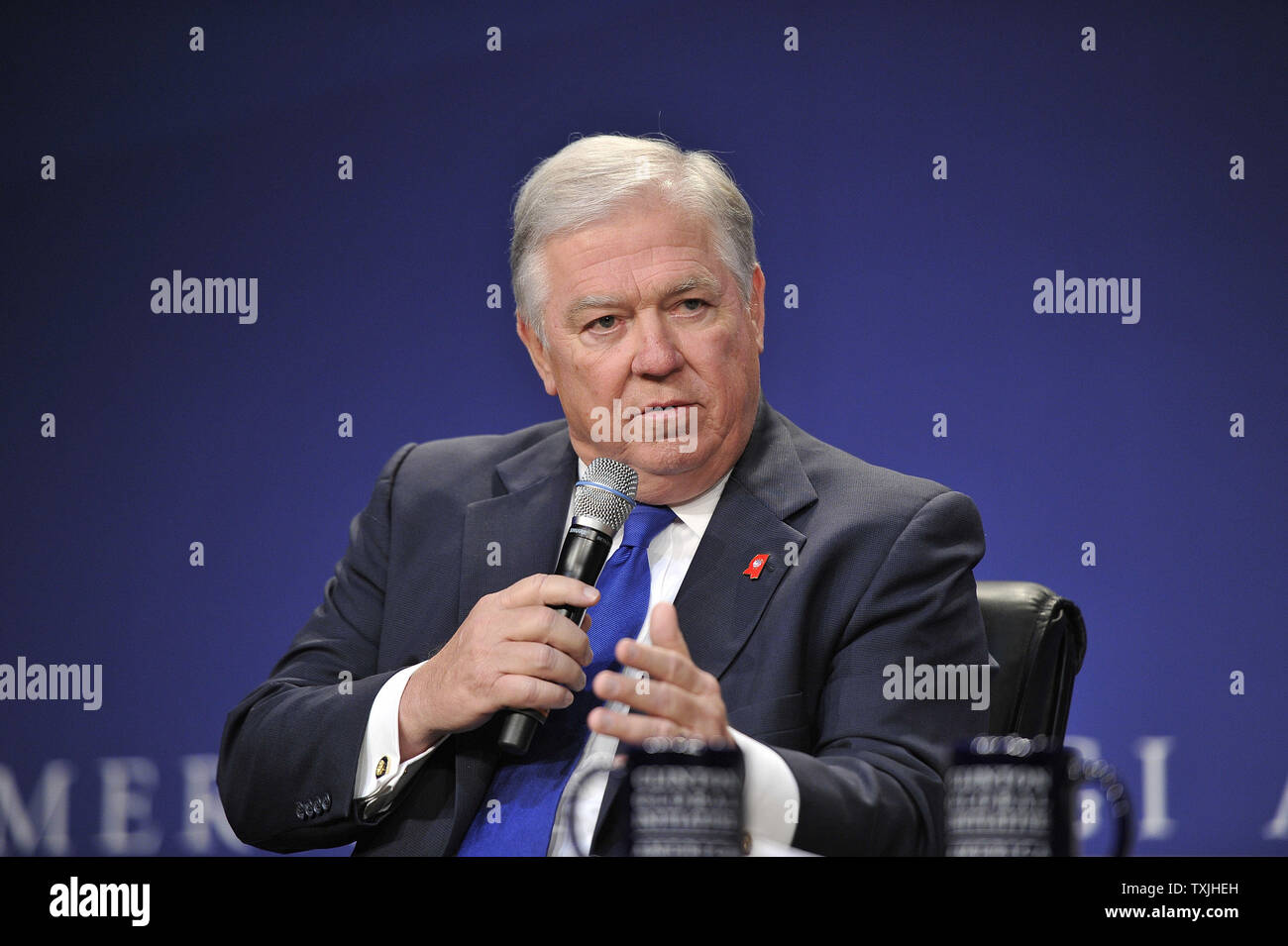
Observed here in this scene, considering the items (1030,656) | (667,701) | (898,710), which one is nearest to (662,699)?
(667,701)

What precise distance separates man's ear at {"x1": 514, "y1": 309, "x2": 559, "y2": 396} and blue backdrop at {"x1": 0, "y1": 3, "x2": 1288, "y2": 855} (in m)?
0.52

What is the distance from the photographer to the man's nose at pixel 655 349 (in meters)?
2.22

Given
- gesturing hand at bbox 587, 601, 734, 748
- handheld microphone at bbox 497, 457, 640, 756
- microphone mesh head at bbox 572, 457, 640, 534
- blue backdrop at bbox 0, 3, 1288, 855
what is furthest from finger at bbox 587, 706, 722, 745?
blue backdrop at bbox 0, 3, 1288, 855

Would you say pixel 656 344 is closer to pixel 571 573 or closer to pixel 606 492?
pixel 606 492

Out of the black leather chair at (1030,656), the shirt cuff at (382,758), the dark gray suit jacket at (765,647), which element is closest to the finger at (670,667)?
the dark gray suit jacket at (765,647)

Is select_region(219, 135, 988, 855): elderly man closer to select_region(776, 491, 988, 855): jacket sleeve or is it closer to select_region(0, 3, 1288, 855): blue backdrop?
select_region(776, 491, 988, 855): jacket sleeve

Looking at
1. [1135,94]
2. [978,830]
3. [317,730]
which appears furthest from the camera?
[1135,94]

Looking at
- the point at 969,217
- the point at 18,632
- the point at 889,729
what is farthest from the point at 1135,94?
the point at 18,632

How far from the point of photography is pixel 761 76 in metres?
2.98

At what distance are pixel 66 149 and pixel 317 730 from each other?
166cm

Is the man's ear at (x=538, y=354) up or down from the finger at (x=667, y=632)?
up

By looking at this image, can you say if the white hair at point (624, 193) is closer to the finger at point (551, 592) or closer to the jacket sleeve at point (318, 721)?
the jacket sleeve at point (318, 721)
